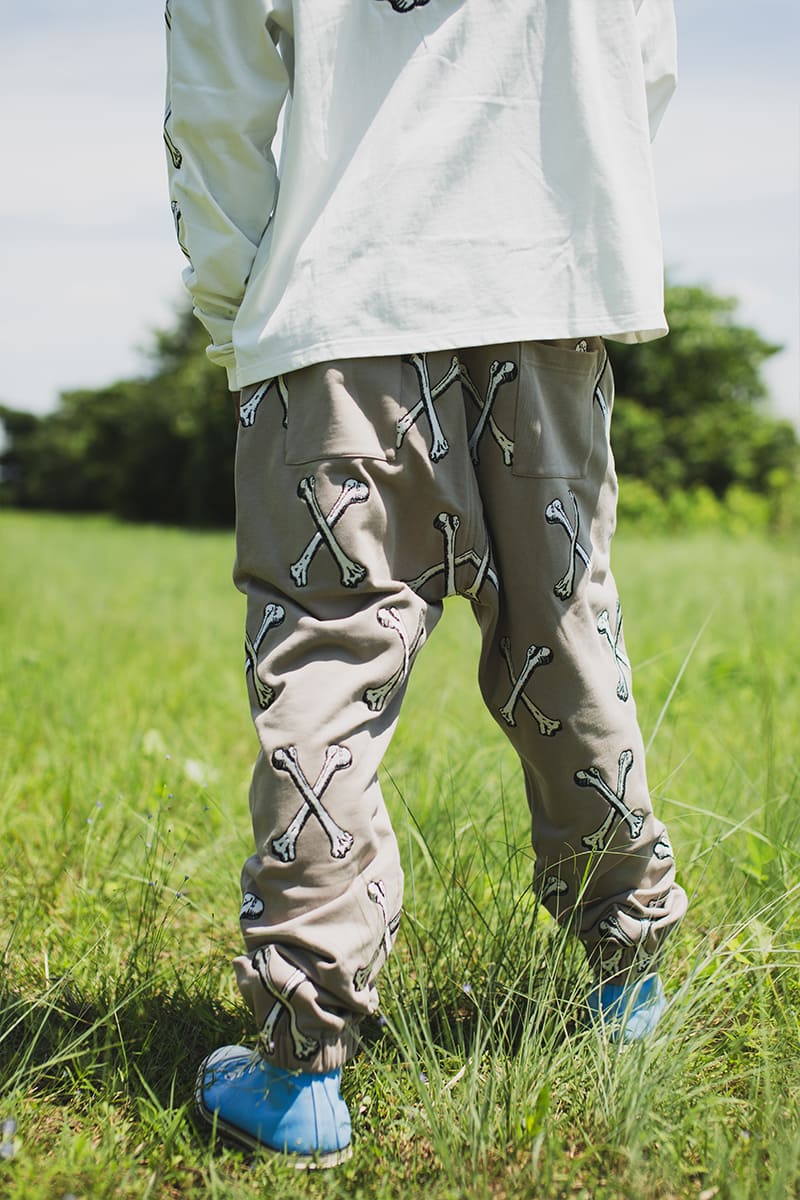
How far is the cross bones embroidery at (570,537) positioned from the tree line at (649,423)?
15650 millimetres

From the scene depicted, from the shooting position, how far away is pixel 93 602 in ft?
20.5

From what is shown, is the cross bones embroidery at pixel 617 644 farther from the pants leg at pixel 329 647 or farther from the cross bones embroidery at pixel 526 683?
the pants leg at pixel 329 647

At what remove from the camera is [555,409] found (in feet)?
4.33

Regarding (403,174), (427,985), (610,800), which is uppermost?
(403,174)

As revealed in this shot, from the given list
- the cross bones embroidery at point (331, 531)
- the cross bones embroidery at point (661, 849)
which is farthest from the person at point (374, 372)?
the cross bones embroidery at point (661, 849)

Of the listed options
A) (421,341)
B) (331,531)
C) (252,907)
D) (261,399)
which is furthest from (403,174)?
(252,907)

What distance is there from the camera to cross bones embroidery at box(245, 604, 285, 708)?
47.8 inches

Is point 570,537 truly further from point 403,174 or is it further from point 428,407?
point 403,174

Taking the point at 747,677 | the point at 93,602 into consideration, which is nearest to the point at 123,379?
the point at 93,602

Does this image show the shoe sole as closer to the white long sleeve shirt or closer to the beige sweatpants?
the beige sweatpants

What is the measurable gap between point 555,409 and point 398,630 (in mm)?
350

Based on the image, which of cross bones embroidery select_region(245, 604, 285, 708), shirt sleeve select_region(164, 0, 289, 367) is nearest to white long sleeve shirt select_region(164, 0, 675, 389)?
shirt sleeve select_region(164, 0, 289, 367)

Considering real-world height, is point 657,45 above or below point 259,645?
above

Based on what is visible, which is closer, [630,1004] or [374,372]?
[374,372]
